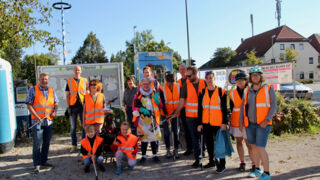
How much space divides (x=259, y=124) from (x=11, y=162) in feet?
17.3

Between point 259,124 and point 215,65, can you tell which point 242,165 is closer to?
point 259,124

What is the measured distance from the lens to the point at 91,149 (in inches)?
188

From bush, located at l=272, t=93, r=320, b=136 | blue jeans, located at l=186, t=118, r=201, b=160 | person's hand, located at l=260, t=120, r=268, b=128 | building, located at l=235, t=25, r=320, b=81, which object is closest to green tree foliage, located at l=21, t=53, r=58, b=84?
bush, located at l=272, t=93, r=320, b=136

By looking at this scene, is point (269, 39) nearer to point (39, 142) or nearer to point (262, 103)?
point (262, 103)

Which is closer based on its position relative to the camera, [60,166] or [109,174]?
[109,174]

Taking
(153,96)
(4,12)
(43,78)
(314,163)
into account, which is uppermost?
(4,12)

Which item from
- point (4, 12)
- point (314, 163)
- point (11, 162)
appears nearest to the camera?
point (314, 163)

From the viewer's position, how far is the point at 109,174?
4.68m

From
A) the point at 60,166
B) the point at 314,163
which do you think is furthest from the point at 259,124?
the point at 60,166

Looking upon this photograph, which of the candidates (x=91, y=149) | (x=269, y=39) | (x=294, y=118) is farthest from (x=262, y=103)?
(x=269, y=39)

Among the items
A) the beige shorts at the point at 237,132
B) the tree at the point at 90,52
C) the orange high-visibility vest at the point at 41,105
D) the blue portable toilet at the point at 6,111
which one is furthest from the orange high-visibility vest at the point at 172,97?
the tree at the point at 90,52

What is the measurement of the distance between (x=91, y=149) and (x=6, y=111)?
301cm

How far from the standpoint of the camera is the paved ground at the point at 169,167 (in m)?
4.48

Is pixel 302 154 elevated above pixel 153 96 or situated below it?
below
